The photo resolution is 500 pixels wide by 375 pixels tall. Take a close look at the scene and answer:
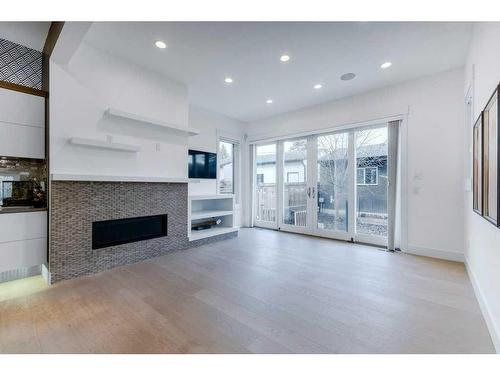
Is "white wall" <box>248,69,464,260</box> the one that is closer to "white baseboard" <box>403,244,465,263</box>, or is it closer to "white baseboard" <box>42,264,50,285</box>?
"white baseboard" <box>403,244,465,263</box>

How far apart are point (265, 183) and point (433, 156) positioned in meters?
3.51

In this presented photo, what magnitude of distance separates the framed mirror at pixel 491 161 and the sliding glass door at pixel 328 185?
221 centimetres

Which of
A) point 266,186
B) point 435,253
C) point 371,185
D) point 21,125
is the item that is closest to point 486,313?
point 435,253

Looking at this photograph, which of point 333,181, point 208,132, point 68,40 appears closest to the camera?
point 68,40

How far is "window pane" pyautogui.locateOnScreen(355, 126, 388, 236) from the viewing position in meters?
4.09

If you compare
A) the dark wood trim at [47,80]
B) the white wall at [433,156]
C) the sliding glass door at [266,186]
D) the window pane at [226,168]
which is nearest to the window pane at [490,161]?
the white wall at [433,156]

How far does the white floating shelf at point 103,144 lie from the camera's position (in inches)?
107

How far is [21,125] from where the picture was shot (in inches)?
101

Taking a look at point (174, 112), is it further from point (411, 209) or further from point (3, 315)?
point (411, 209)

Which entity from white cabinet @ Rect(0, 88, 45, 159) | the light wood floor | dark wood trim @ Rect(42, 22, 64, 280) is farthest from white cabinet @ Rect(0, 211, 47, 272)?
white cabinet @ Rect(0, 88, 45, 159)

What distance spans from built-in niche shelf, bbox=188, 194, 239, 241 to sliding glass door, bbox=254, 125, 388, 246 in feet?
4.54

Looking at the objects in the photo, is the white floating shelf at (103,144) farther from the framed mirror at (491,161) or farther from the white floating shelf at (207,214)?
the framed mirror at (491,161)

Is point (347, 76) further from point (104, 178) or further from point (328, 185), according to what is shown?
point (104, 178)
